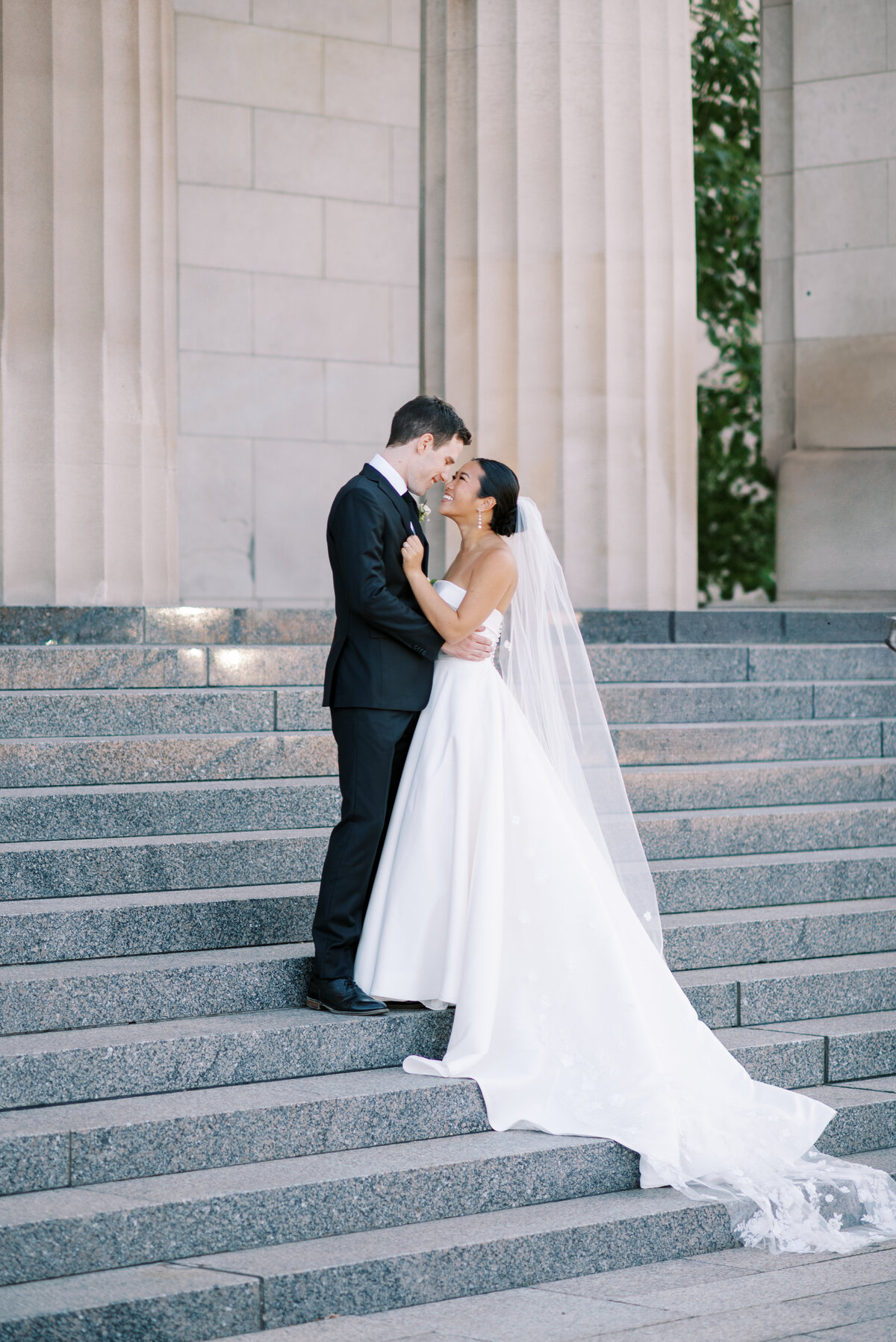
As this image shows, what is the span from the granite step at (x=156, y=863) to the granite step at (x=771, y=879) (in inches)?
61.5

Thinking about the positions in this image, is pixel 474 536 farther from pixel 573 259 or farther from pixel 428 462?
pixel 573 259

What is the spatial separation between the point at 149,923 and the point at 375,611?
4.54 ft

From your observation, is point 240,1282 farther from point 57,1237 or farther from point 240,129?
point 240,129

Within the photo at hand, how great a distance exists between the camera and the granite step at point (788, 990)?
6207 millimetres

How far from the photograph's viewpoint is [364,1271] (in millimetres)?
4277

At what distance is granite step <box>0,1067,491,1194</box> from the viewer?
444 cm

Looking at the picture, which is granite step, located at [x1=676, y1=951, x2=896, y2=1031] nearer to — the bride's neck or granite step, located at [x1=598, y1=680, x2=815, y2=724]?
the bride's neck

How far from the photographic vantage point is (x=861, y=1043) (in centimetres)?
614

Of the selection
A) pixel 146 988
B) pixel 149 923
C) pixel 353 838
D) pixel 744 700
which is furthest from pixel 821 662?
pixel 146 988

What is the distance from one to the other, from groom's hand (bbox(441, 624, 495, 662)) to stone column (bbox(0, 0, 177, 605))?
13.6 ft

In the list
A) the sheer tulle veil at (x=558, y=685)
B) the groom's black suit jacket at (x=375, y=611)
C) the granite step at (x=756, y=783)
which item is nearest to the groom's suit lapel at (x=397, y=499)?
the groom's black suit jacket at (x=375, y=611)

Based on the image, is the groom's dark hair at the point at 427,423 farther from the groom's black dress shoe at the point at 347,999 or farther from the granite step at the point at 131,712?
the granite step at the point at 131,712

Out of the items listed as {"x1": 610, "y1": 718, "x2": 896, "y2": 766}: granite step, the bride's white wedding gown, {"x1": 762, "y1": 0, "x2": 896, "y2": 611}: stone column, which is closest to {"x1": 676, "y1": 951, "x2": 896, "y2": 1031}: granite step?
the bride's white wedding gown

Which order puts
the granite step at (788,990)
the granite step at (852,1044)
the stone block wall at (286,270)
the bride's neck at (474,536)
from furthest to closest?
the stone block wall at (286,270)
the granite step at (788,990)
the granite step at (852,1044)
the bride's neck at (474,536)
